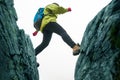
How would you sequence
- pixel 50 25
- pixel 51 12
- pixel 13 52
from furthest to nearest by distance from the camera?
pixel 51 12
pixel 50 25
pixel 13 52

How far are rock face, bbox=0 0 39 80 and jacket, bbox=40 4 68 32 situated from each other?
3.10 ft

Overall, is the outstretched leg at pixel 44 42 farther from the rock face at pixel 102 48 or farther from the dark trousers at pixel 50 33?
the rock face at pixel 102 48

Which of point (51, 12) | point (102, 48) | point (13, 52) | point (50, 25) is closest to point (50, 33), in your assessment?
point (50, 25)

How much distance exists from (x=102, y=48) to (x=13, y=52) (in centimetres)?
391

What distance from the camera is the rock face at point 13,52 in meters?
13.2

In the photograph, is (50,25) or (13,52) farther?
(50,25)

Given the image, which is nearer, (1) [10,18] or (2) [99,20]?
(2) [99,20]

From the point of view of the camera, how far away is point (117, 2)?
11383mm

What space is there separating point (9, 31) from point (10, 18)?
76cm

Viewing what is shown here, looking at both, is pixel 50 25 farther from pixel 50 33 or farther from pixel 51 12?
pixel 51 12

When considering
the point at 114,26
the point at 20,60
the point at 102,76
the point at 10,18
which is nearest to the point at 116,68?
the point at 102,76

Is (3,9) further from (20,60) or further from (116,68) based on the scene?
(116,68)

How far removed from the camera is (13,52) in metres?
13.5

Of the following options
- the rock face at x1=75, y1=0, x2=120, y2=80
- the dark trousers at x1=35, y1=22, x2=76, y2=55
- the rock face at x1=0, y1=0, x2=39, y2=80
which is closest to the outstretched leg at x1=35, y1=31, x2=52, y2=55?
the dark trousers at x1=35, y1=22, x2=76, y2=55
